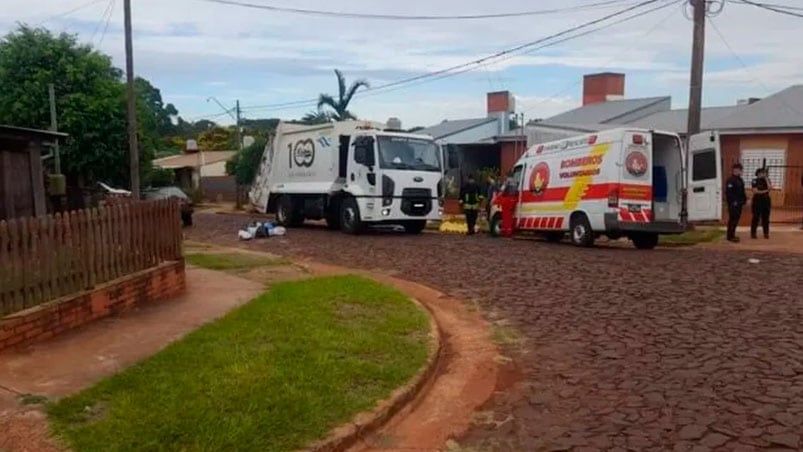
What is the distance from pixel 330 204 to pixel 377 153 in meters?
2.85

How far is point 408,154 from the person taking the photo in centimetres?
2009

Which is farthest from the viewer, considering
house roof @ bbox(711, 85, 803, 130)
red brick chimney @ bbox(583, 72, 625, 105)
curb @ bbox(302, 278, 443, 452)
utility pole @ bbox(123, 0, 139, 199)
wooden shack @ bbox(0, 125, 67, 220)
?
red brick chimney @ bbox(583, 72, 625, 105)

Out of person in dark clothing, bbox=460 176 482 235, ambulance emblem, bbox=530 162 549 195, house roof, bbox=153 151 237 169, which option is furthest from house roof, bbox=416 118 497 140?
ambulance emblem, bbox=530 162 549 195

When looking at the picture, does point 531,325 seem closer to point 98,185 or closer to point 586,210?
point 586,210

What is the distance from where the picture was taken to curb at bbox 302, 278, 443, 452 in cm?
484

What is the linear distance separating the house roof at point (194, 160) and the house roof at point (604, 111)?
2202cm

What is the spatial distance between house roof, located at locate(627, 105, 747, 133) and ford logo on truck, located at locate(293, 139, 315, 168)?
42.3 feet

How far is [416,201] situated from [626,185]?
20.3ft

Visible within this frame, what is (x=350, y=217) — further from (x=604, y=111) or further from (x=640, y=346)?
(x=604, y=111)

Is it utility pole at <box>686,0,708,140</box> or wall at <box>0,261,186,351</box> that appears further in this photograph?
utility pole at <box>686,0,708,140</box>

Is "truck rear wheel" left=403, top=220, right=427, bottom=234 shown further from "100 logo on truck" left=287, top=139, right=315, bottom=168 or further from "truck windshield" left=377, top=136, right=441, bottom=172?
"100 logo on truck" left=287, top=139, right=315, bottom=168

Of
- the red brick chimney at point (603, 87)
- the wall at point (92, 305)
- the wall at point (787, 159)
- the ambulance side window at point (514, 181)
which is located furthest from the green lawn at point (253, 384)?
the red brick chimney at point (603, 87)

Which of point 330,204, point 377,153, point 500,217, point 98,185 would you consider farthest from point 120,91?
point 500,217

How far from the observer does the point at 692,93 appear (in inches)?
721
